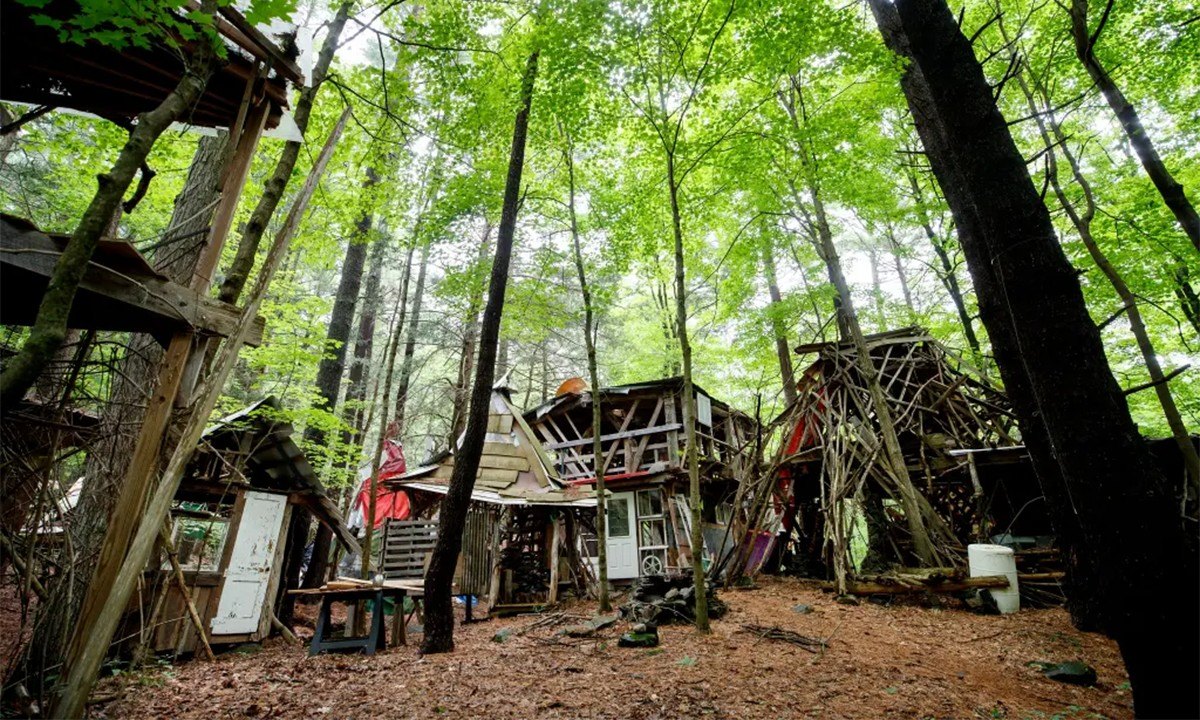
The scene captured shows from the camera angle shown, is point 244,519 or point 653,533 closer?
point 244,519

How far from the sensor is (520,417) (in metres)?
16.0

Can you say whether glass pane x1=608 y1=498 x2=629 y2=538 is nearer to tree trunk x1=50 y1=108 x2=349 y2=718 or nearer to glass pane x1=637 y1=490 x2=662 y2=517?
glass pane x1=637 y1=490 x2=662 y2=517

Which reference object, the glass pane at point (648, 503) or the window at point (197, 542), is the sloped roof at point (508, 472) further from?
the window at point (197, 542)

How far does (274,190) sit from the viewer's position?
5.16 metres

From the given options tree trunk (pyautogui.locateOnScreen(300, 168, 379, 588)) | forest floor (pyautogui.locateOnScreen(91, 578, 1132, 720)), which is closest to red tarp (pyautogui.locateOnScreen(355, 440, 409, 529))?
tree trunk (pyautogui.locateOnScreen(300, 168, 379, 588))

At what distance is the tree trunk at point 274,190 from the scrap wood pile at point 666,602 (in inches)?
274

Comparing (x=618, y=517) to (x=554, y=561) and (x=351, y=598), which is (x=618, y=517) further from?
(x=351, y=598)

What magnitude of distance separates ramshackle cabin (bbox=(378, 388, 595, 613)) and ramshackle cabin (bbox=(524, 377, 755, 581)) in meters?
1.66

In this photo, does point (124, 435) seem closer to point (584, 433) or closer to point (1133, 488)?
point (1133, 488)

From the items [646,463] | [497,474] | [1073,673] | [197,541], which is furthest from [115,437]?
[646,463]

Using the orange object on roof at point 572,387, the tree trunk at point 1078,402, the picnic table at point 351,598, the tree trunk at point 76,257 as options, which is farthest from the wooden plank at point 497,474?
the tree trunk at point 1078,402

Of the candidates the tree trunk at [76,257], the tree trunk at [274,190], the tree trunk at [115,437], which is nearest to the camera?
the tree trunk at [76,257]

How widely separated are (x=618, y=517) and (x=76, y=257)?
15292mm

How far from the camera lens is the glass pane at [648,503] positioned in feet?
53.2
